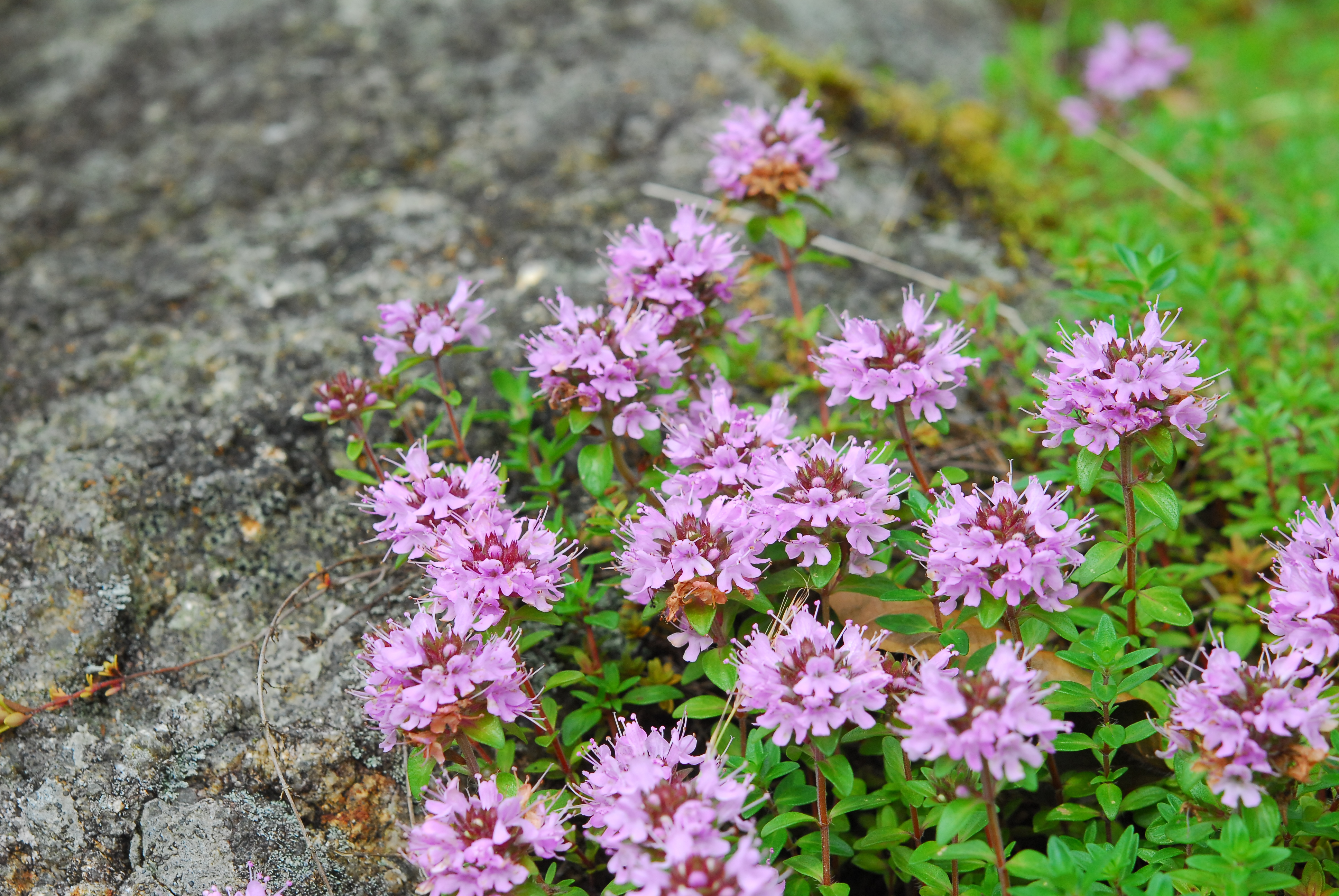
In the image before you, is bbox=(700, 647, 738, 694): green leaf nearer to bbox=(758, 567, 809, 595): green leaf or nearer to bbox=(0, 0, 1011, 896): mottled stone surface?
bbox=(758, 567, 809, 595): green leaf

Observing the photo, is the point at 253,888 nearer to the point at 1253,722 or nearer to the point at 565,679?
the point at 565,679

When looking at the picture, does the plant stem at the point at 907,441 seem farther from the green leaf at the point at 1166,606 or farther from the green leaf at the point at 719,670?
the green leaf at the point at 719,670

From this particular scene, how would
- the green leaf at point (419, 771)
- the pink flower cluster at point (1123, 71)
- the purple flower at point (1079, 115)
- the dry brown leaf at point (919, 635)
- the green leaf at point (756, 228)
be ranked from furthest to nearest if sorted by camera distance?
the pink flower cluster at point (1123, 71) → the purple flower at point (1079, 115) → the green leaf at point (756, 228) → the dry brown leaf at point (919, 635) → the green leaf at point (419, 771)

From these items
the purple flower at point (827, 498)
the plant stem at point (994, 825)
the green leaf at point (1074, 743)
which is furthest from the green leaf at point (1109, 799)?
the purple flower at point (827, 498)

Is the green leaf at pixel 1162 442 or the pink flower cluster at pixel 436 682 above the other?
the green leaf at pixel 1162 442

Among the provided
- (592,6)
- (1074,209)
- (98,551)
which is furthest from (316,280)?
(1074,209)

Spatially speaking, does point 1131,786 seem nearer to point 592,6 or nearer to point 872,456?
point 872,456
